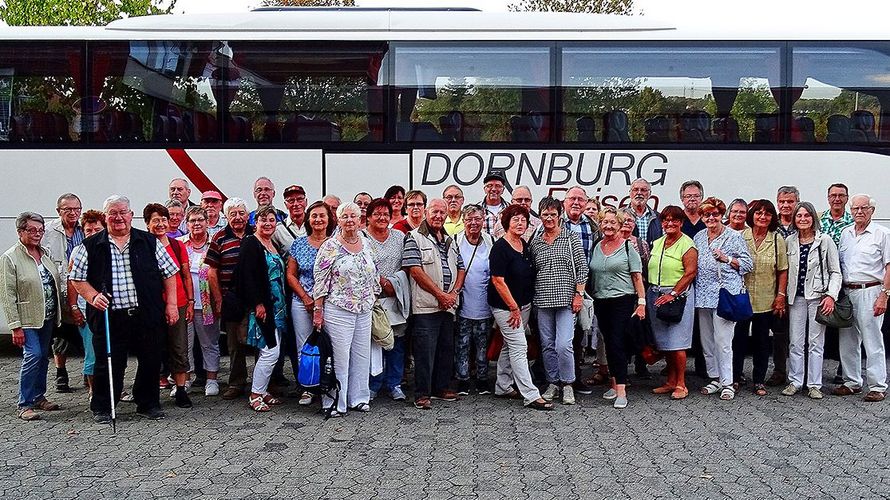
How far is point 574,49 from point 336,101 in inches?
115

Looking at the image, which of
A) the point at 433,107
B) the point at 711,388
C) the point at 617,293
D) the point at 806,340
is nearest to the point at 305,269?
the point at 617,293

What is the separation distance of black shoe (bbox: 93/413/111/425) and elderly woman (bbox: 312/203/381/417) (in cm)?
177

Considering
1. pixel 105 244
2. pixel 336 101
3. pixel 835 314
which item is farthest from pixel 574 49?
pixel 105 244

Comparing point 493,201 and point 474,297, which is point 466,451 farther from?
point 493,201

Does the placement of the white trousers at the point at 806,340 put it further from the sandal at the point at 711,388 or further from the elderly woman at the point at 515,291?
the elderly woman at the point at 515,291

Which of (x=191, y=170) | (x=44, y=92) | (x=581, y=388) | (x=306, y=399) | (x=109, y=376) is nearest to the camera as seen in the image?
(x=109, y=376)

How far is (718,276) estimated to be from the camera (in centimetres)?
845

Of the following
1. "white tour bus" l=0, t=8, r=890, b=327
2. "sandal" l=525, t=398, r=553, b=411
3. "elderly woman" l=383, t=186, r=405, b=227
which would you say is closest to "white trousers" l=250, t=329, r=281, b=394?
"elderly woman" l=383, t=186, r=405, b=227

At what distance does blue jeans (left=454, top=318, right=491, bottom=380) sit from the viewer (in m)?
8.51

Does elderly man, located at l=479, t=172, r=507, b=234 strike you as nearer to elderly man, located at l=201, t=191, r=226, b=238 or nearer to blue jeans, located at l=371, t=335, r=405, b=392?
blue jeans, located at l=371, t=335, r=405, b=392

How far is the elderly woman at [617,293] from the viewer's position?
8258mm

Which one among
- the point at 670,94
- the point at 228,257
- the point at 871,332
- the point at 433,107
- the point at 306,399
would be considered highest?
the point at 670,94

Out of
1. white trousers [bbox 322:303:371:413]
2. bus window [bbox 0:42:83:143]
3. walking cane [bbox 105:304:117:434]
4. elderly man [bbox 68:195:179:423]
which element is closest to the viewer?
walking cane [bbox 105:304:117:434]

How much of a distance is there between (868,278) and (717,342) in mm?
1529
